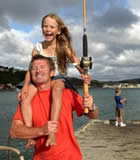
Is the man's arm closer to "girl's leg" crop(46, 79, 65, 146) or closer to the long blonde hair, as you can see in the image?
"girl's leg" crop(46, 79, 65, 146)

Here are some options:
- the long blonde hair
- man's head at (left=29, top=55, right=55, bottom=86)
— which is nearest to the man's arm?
man's head at (left=29, top=55, right=55, bottom=86)

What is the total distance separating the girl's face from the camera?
11.1ft

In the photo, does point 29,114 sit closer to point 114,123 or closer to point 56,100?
point 56,100

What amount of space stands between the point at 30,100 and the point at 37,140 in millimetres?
372

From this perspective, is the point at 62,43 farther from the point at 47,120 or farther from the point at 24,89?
the point at 47,120

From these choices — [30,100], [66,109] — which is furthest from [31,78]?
[66,109]

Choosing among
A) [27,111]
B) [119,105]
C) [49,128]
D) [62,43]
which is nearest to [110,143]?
[119,105]

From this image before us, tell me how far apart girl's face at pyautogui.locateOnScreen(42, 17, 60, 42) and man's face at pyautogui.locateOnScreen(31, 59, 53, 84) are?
51 cm

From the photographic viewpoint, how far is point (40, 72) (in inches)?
115

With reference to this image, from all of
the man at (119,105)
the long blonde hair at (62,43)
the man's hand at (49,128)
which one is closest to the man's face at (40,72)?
the long blonde hair at (62,43)

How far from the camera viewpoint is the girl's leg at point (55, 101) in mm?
2738

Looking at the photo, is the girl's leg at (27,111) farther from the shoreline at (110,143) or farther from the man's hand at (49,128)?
the shoreline at (110,143)

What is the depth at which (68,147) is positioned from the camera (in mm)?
2838

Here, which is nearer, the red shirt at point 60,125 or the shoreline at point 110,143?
the red shirt at point 60,125
